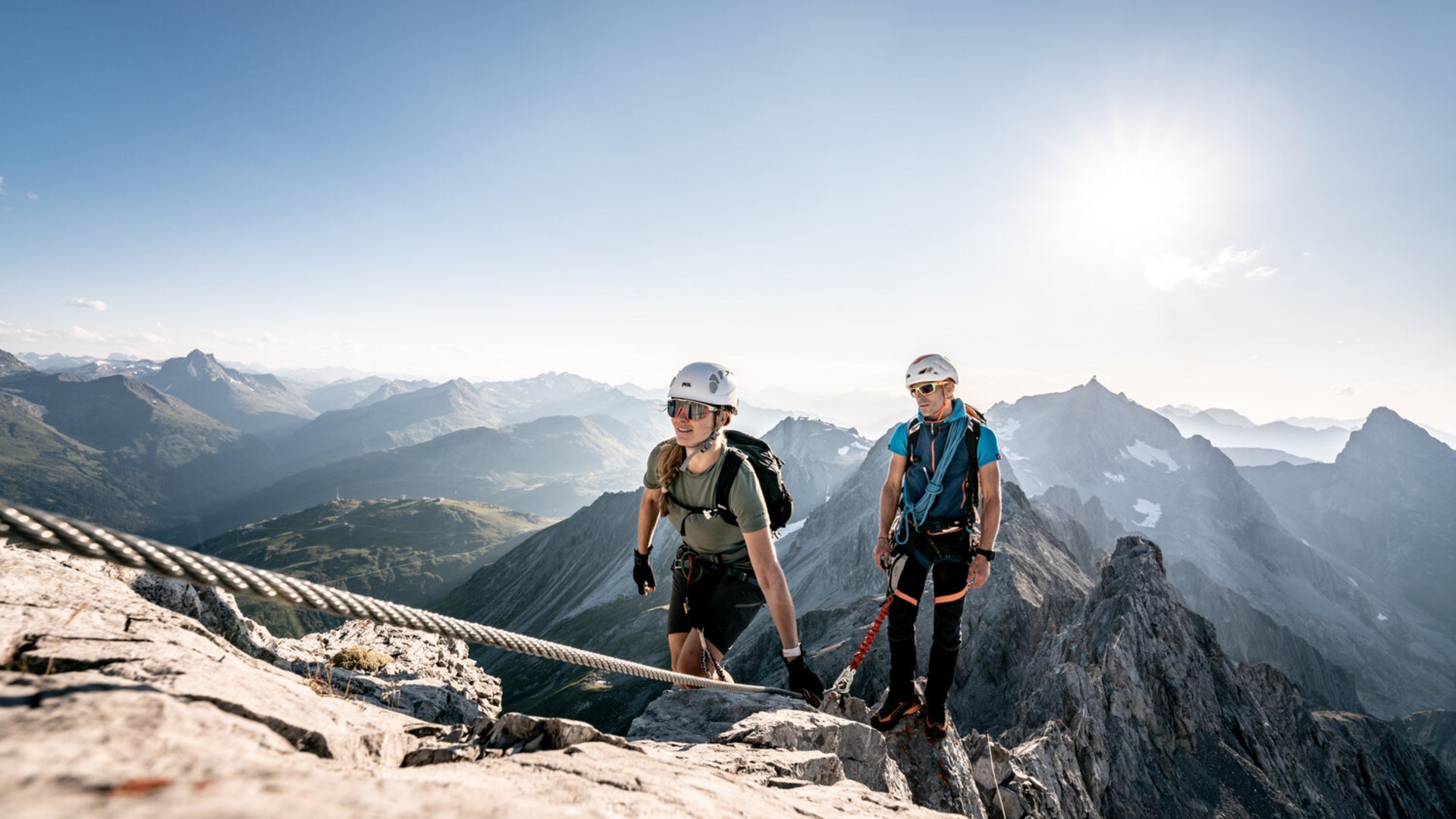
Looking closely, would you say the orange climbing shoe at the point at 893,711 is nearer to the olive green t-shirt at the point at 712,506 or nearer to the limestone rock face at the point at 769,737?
the limestone rock face at the point at 769,737

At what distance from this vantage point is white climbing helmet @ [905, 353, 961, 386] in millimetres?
8406

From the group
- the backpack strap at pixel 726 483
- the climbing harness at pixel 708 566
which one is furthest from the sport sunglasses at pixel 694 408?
the climbing harness at pixel 708 566

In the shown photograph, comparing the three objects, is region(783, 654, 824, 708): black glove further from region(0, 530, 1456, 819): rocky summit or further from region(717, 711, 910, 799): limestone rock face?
region(0, 530, 1456, 819): rocky summit

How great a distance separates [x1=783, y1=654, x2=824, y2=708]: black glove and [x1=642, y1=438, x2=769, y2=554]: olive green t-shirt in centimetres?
184

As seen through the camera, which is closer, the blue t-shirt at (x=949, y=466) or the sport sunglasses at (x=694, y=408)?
the sport sunglasses at (x=694, y=408)

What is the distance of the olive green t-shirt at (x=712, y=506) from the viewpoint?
7.08m

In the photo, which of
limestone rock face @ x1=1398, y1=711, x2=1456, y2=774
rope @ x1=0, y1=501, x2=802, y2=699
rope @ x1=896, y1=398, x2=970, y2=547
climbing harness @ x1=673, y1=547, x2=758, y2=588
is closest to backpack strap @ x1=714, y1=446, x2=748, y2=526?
climbing harness @ x1=673, y1=547, x2=758, y2=588

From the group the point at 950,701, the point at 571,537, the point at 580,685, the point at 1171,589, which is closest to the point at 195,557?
the point at 950,701

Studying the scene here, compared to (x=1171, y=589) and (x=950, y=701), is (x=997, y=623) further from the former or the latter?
(x=1171, y=589)

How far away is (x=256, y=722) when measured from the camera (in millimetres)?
2725

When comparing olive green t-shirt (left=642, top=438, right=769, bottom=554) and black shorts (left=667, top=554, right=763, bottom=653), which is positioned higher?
olive green t-shirt (left=642, top=438, right=769, bottom=554)

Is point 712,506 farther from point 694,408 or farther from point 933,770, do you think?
point 933,770

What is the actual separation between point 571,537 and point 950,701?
517 ft

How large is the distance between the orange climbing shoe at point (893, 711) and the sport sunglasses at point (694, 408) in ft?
17.8
